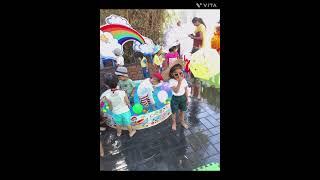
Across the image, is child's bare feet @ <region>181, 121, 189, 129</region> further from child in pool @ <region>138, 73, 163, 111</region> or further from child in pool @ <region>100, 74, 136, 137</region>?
child in pool @ <region>100, 74, 136, 137</region>

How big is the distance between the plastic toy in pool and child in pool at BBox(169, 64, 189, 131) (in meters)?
0.16

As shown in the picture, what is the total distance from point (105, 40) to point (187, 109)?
1567 millimetres

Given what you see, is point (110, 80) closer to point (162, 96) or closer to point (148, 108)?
point (148, 108)

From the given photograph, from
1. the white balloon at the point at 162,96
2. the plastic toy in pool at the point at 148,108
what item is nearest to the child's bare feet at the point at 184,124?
the plastic toy in pool at the point at 148,108

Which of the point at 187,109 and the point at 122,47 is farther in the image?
the point at 187,109

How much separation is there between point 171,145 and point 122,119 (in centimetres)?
76

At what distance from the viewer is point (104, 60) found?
302 cm

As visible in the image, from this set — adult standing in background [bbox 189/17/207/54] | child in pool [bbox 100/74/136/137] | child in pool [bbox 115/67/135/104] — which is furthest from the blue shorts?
adult standing in background [bbox 189/17/207/54]

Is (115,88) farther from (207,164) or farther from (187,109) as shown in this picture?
(207,164)

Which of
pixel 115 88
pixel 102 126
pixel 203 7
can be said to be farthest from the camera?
pixel 102 126

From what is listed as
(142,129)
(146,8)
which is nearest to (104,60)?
(146,8)

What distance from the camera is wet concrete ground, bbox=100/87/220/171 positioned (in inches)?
114

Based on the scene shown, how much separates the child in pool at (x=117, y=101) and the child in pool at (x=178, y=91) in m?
0.64

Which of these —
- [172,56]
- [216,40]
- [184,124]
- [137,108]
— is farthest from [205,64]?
[137,108]
